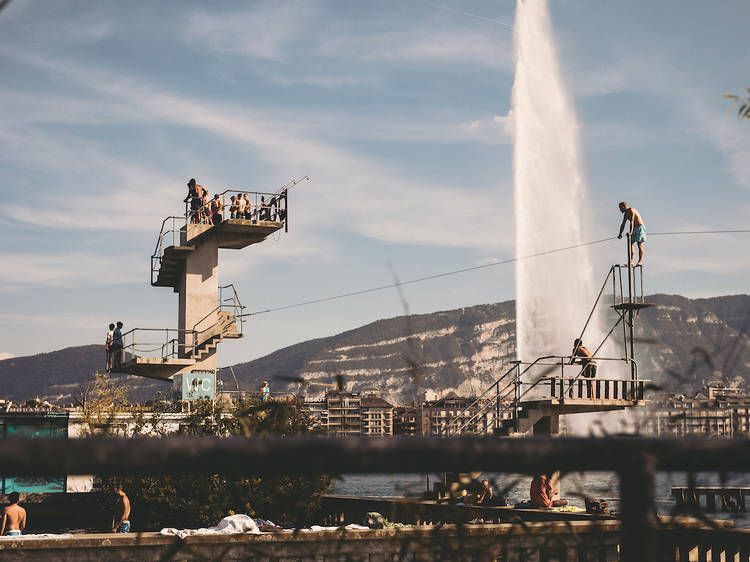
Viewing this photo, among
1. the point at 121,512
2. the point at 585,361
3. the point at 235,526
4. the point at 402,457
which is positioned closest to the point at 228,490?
the point at 402,457

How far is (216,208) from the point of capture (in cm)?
4900

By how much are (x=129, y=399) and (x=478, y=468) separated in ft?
123

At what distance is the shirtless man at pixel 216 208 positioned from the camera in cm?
4853

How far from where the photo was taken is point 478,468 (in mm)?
1600

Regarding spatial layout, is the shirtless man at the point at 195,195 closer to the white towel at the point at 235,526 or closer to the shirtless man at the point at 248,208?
the shirtless man at the point at 248,208

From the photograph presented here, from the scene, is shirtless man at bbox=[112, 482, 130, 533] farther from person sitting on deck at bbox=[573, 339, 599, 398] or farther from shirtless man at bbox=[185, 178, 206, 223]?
shirtless man at bbox=[185, 178, 206, 223]

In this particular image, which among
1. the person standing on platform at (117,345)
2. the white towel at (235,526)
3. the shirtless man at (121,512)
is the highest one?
the person standing on platform at (117,345)

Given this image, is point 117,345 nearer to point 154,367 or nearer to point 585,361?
point 154,367

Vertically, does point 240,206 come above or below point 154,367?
above

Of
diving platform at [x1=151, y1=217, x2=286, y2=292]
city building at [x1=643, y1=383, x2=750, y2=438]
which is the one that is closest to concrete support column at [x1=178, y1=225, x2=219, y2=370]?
diving platform at [x1=151, y1=217, x2=286, y2=292]

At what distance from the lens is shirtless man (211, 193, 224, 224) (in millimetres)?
48531

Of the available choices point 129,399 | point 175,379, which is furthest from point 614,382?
point 175,379

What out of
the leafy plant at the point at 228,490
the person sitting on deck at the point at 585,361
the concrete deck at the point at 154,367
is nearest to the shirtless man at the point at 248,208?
the concrete deck at the point at 154,367

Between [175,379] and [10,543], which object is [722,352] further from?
[175,379]
